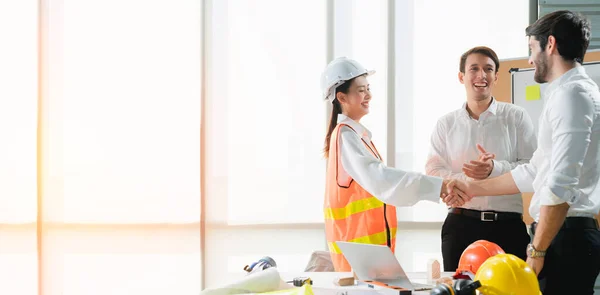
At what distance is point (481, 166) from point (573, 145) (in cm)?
94

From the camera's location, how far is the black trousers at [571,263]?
2047mm

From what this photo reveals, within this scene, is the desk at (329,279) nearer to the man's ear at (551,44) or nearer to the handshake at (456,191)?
the handshake at (456,191)

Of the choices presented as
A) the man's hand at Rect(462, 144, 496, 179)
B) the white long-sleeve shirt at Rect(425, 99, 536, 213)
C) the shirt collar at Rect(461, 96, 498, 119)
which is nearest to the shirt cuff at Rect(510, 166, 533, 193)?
the man's hand at Rect(462, 144, 496, 179)

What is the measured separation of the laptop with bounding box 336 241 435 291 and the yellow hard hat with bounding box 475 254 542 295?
0.33 metres

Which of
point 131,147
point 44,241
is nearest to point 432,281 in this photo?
point 131,147

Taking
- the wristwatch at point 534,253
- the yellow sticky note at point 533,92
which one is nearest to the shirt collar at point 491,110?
the yellow sticky note at point 533,92

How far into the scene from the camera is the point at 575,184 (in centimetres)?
202

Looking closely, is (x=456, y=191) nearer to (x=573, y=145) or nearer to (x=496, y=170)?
(x=496, y=170)

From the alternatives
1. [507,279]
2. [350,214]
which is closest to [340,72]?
[350,214]

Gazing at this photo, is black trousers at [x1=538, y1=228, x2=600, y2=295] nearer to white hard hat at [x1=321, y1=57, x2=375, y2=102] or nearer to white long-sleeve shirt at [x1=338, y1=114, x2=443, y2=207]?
white long-sleeve shirt at [x1=338, y1=114, x2=443, y2=207]

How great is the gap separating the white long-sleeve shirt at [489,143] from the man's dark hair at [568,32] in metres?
0.98

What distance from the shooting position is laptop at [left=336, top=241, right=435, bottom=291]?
193 cm

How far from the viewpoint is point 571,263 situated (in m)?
2.05

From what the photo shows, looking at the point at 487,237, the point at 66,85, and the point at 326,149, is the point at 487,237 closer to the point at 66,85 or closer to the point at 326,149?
the point at 326,149
